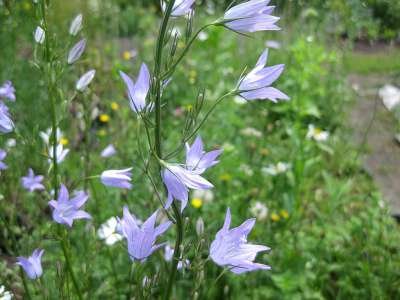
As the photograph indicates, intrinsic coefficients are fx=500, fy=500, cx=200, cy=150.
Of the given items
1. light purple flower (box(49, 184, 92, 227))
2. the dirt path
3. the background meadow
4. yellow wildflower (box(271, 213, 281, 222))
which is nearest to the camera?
light purple flower (box(49, 184, 92, 227))

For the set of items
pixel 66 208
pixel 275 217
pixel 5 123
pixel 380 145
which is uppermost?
pixel 5 123

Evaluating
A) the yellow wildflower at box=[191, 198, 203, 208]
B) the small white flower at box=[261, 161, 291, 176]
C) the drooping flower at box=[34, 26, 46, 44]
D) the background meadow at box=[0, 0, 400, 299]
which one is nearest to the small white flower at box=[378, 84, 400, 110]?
the background meadow at box=[0, 0, 400, 299]

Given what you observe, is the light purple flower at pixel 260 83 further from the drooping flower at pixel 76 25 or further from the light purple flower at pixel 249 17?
the drooping flower at pixel 76 25

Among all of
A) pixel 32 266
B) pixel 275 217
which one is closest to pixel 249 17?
pixel 32 266

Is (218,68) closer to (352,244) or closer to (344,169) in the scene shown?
(344,169)

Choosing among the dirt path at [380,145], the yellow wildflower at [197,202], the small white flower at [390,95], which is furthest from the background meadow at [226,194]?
the small white flower at [390,95]

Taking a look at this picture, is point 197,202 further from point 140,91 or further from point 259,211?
point 140,91

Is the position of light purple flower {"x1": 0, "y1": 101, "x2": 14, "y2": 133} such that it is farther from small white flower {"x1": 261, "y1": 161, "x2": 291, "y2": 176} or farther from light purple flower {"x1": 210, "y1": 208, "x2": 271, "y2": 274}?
small white flower {"x1": 261, "y1": 161, "x2": 291, "y2": 176}
